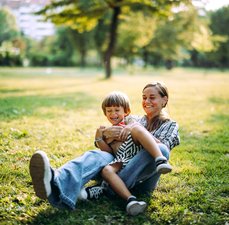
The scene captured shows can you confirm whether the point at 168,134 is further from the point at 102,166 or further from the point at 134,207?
the point at 134,207

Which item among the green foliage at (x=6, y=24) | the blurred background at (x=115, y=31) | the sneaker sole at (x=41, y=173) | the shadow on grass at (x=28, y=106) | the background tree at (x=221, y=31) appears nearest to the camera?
the sneaker sole at (x=41, y=173)

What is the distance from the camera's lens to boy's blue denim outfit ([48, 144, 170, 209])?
319 centimetres

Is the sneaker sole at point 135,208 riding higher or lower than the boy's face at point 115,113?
lower

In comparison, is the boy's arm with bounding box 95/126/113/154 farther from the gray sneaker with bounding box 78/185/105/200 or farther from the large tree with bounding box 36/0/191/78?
the large tree with bounding box 36/0/191/78

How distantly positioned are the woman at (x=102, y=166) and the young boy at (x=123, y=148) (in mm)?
78

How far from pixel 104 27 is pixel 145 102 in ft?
176

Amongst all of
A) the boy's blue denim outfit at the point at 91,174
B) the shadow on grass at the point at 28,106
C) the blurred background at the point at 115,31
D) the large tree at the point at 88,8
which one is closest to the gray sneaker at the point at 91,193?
the boy's blue denim outfit at the point at 91,174

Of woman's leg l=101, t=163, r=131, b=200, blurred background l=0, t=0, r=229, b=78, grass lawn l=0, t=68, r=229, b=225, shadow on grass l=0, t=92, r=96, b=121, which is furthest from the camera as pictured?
blurred background l=0, t=0, r=229, b=78

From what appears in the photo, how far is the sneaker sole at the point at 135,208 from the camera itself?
3.21 meters

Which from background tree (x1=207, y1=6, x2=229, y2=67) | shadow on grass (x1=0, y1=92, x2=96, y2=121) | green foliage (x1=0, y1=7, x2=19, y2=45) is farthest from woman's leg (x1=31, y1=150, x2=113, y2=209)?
background tree (x1=207, y1=6, x2=229, y2=67)

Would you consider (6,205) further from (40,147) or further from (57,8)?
(57,8)

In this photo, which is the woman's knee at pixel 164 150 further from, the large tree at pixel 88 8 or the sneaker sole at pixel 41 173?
the large tree at pixel 88 8

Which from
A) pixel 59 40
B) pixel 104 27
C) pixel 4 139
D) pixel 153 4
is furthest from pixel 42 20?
pixel 59 40

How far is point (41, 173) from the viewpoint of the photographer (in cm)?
302
